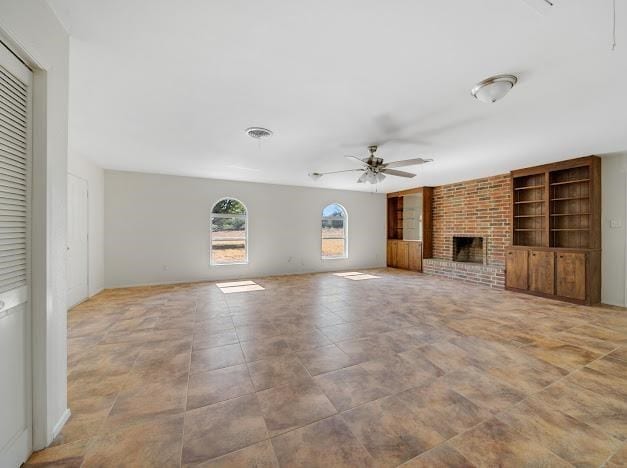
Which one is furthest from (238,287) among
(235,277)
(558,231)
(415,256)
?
(558,231)

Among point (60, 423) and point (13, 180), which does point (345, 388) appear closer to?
point (60, 423)

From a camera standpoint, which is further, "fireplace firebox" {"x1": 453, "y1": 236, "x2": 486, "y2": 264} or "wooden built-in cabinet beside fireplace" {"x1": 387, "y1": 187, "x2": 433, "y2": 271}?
"wooden built-in cabinet beside fireplace" {"x1": 387, "y1": 187, "x2": 433, "y2": 271}

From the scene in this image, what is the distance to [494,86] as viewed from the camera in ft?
6.73

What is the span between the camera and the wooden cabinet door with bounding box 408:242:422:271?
744 cm

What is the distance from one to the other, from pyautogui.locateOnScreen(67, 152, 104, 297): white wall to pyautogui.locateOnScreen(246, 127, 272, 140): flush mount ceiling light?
3.37m

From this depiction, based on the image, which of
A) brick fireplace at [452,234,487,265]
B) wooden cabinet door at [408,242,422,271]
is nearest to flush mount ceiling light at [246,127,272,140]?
brick fireplace at [452,234,487,265]

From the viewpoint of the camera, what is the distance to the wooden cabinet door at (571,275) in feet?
13.9

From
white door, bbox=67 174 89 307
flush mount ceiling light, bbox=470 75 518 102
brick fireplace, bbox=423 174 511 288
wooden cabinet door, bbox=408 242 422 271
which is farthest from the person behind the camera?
wooden cabinet door, bbox=408 242 422 271

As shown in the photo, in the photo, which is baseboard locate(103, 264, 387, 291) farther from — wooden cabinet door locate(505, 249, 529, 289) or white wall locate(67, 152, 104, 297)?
wooden cabinet door locate(505, 249, 529, 289)

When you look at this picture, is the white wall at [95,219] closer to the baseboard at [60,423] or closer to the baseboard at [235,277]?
the baseboard at [235,277]

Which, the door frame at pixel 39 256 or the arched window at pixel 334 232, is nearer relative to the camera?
the door frame at pixel 39 256

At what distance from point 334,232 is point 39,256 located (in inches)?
272

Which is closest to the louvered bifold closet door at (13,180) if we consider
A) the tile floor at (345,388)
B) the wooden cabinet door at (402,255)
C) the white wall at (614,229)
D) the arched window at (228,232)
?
the tile floor at (345,388)

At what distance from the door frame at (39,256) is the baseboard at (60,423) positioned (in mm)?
78
